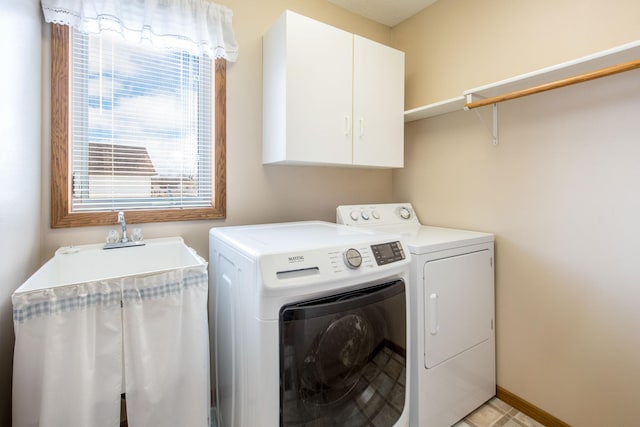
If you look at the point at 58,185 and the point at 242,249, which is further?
the point at 58,185

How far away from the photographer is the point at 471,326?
1717mm

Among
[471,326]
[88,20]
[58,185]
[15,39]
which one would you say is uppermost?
[88,20]

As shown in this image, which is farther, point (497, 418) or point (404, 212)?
point (404, 212)

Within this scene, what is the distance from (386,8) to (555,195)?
71.0 inches

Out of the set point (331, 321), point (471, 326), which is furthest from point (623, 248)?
point (331, 321)

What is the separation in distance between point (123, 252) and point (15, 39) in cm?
92

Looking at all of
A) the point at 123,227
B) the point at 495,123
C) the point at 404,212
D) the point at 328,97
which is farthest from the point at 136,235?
the point at 495,123

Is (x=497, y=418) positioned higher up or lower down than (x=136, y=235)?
lower down

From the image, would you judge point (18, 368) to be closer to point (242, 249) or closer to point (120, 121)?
point (242, 249)

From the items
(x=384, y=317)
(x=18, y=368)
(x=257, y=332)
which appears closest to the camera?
(x=18, y=368)

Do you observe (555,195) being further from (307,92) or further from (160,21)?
(160,21)

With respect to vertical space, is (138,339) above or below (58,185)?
below

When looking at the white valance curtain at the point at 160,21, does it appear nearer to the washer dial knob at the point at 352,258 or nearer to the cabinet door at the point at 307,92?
the cabinet door at the point at 307,92

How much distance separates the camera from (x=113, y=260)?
1429mm
